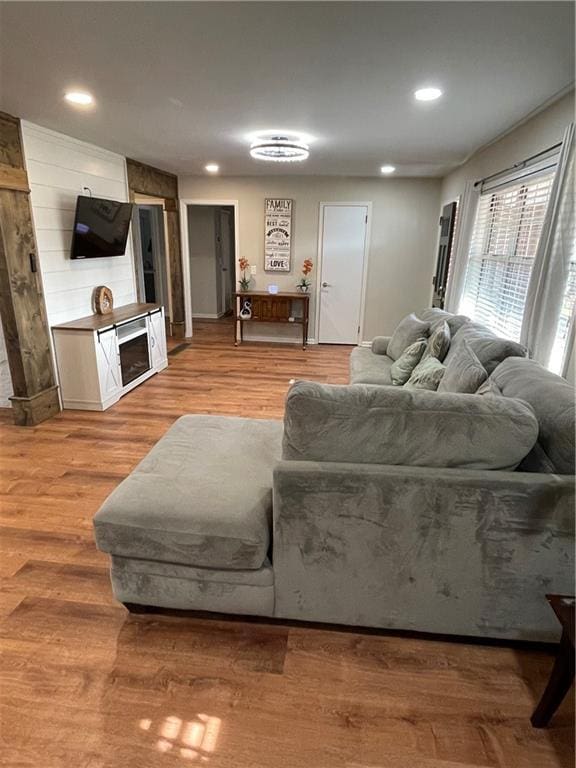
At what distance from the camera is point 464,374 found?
2133mm

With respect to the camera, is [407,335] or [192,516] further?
[407,335]

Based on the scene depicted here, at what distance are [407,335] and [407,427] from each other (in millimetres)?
2350

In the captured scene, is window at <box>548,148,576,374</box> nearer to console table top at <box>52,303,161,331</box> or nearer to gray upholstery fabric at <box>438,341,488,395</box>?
gray upholstery fabric at <box>438,341,488,395</box>

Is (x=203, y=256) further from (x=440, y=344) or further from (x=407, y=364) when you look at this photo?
(x=440, y=344)

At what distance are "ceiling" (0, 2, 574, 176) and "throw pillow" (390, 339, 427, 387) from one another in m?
1.58

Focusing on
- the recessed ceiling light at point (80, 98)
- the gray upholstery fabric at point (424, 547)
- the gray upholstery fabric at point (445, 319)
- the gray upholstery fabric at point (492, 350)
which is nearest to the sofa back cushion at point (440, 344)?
the gray upholstery fabric at point (445, 319)

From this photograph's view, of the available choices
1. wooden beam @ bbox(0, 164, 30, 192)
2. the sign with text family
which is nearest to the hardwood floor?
wooden beam @ bbox(0, 164, 30, 192)

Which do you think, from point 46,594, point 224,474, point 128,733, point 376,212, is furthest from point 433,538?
point 376,212

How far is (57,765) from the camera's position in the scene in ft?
4.12

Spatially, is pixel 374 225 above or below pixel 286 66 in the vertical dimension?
below

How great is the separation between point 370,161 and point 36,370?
13.0 ft

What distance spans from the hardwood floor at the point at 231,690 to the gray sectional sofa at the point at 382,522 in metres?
0.12

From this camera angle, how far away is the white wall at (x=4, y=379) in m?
3.56

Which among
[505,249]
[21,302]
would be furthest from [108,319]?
[505,249]
